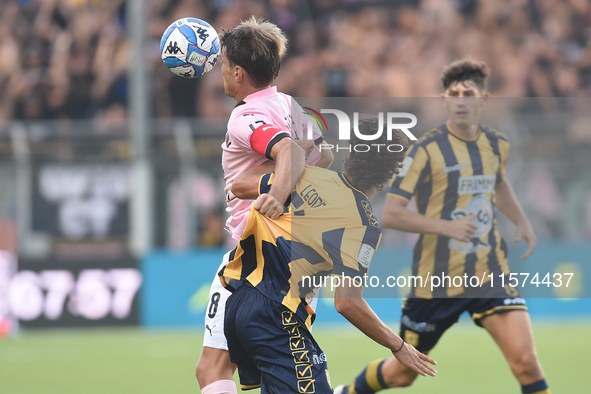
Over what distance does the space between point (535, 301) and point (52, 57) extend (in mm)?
8646

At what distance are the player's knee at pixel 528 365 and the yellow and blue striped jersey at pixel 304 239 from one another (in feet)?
5.91

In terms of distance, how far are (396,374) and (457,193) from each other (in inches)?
51.2

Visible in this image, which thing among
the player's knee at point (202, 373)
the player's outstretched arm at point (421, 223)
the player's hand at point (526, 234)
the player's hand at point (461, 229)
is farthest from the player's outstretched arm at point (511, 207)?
the player's knee at point (202, 373)

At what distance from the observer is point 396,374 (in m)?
5.35

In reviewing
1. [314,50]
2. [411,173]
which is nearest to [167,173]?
[314,50]

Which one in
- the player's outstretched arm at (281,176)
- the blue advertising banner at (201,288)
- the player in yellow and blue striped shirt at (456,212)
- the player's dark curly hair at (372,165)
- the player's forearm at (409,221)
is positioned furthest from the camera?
the blue advertising banner at (201,288)

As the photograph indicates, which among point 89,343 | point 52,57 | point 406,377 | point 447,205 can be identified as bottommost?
point 89,343

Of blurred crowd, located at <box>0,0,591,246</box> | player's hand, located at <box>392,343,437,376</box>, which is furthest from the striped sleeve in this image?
blurred crowd, located at <box>0,0,591,246</box>

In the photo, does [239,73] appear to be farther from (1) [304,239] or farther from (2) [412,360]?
(2) [412,360]

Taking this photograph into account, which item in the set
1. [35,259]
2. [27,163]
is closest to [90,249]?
[35,259]

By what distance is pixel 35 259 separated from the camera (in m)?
10.9

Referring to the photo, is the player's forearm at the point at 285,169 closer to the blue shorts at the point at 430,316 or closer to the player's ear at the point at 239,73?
the player's ear at the point at 239,73

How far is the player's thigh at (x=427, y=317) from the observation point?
17.2 ft

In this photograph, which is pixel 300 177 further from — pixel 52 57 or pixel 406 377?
pixel 52 57
